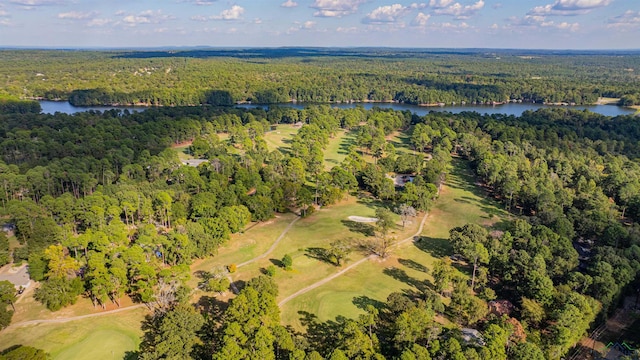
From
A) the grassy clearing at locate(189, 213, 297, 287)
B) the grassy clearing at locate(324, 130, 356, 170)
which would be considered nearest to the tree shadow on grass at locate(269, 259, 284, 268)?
the grassy clearing at locate(189, 213, 297, 287)

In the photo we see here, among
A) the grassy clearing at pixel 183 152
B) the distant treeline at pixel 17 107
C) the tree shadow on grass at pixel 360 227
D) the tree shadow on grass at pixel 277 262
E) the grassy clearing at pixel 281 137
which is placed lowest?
the tree shadow on grass at pixel 277 262

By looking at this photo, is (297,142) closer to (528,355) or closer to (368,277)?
(368,277)

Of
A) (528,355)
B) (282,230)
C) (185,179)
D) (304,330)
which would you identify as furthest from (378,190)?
(528,355)

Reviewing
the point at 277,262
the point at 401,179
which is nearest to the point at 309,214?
→ the point at 277,262

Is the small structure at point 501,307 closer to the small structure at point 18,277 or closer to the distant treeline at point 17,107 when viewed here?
the small structure at point 18,277

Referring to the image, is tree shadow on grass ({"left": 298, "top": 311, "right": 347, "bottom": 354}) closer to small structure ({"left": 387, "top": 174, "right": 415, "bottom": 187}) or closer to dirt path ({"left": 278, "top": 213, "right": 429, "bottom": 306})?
dirt path ({"left": 278, "top": 213, "right": 429, "bottom": 306})

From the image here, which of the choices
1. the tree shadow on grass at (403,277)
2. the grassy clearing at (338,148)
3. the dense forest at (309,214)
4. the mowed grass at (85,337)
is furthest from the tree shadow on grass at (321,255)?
the grassy clearing at (338,148)
